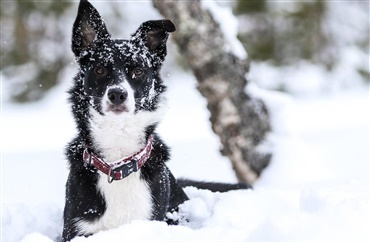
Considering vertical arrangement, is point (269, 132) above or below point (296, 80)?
above

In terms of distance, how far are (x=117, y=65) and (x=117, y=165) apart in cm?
54

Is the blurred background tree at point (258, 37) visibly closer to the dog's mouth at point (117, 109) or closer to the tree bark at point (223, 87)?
the tree bark at point (223, 87)

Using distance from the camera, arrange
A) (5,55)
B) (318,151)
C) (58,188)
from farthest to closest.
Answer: (5,55)
(318,151)
(58,188)

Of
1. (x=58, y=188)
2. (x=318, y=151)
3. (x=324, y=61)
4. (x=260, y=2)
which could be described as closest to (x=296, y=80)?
(x=324, y=61)

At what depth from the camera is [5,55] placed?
12.9 m

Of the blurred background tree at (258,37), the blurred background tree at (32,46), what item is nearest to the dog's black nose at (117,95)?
the blurred background tree at (32,46)

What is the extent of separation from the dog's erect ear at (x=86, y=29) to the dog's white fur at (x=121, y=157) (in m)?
0.41

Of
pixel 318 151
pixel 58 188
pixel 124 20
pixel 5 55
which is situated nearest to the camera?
pixel 58 188

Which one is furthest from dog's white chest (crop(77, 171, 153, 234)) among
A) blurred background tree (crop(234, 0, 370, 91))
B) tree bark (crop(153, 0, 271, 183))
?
blurred background tree (crop(234, 0, 370, 91))

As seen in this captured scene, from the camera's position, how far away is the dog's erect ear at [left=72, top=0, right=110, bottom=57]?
3.46m

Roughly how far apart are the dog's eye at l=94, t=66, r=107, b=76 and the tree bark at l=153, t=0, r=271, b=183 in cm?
215

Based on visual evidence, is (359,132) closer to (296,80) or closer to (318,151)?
(318,151)

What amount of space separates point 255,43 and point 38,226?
462 inches

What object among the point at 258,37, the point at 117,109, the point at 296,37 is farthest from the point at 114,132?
the point at 258,37
